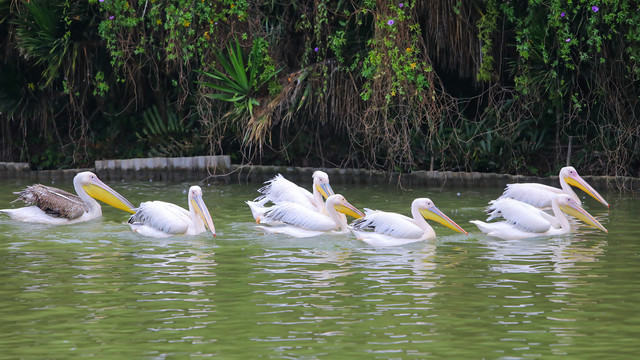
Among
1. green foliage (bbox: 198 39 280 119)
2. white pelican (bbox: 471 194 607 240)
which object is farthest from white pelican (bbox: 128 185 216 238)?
green foliage (bbox: 198 39 280 119)

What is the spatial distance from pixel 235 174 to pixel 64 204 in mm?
3978

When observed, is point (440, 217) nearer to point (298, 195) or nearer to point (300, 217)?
point (300, 217)

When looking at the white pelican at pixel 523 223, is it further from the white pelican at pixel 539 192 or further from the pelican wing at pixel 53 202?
the pelican wing at pixel 53 202

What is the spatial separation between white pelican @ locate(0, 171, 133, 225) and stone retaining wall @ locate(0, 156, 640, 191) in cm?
282

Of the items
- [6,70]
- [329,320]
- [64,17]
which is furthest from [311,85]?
[329,320]

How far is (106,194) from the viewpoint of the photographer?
10.9 metres

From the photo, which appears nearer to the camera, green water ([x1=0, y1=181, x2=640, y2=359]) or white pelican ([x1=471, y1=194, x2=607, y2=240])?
green water ([x1=0, y1=181, x2=640, y2=359])

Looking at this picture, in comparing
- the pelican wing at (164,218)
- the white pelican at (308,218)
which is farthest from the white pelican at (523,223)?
the pelican wing at (164,218)

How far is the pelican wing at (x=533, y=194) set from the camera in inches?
427

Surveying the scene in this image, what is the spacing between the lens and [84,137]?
51.7 feet

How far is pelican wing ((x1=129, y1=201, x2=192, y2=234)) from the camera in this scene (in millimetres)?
9484

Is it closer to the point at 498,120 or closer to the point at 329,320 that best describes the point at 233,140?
the point at 498,120

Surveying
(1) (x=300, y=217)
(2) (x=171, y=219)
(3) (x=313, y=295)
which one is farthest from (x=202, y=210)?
(3) (x=313, y=295)

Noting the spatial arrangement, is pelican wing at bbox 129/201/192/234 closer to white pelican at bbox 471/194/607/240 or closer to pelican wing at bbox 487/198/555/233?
white pelican at bbox 471/194/607/240
